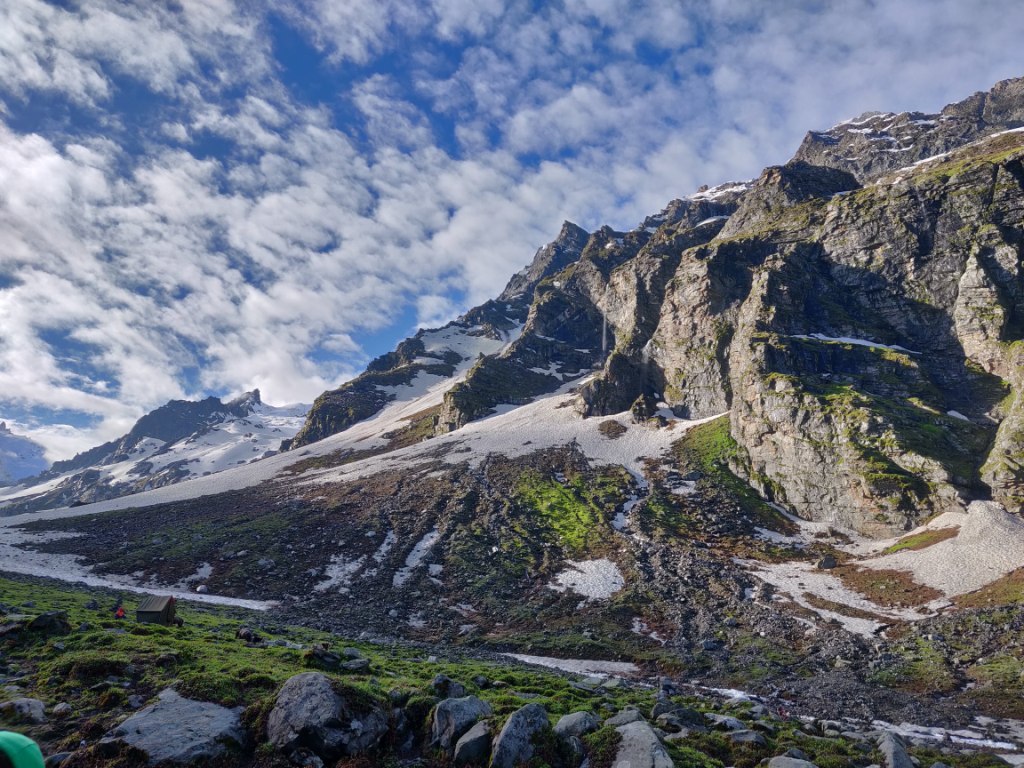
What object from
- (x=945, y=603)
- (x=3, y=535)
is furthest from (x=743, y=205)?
(x=3, y=535)

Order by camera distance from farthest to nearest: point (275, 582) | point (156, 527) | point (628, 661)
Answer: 1. point (156, 527)
2. point (275, 582)
3. point (628, 661)

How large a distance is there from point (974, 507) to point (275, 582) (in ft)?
271

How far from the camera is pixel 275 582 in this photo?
180 feet

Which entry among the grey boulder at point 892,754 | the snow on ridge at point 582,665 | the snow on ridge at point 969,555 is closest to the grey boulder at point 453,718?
the grey boulder at point 892,754

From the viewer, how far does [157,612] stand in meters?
24.6

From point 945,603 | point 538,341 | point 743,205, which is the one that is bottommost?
point 945,603

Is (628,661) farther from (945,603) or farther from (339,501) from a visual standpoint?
(339,501)

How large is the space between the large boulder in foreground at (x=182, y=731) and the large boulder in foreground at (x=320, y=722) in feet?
3.10

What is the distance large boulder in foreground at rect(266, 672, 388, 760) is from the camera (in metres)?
11.5

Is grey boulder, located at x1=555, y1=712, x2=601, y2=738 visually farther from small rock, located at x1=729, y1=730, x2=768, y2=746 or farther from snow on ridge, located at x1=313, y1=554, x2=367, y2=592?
snow on ridge, located at x1=313, y1=554, x2=367, y2=592

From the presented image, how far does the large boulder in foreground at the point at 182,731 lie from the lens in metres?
10.8

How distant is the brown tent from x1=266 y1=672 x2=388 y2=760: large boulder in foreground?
56.1 feet

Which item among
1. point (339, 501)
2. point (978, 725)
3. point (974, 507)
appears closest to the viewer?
point (978, 725)

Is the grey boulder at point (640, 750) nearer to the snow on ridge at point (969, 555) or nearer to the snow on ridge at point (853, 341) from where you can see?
the snow on ridge at point (969, 555)
